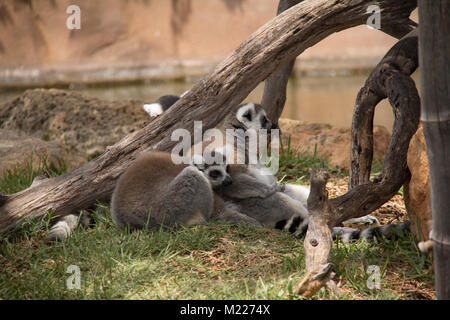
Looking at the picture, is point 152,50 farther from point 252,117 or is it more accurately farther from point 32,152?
point 252,117

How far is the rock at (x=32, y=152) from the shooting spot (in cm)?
493

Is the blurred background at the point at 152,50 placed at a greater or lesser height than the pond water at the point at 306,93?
greater

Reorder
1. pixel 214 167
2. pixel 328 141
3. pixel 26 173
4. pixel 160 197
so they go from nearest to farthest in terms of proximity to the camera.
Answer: pixel 160 197 → pixel 214 167 → pixel 26 173 → pixel 328 141

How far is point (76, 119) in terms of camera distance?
609 centimetres

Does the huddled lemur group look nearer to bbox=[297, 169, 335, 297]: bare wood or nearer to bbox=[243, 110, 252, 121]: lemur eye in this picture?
bbox=[243, 110, 252, 121]: lemur eye

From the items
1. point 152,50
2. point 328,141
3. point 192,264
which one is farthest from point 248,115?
point 152,50

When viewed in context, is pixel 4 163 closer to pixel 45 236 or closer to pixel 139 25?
pixel 45 236

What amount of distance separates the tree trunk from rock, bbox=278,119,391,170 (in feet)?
9.94

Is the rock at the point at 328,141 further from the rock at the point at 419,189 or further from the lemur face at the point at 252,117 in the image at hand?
the rock at the point at 419,189

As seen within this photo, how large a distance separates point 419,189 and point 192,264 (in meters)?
1.49

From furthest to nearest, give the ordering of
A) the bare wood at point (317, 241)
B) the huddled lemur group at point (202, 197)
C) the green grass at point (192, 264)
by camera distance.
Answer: the huddled lemur group at point (202, 197)
the green grass at point (192, 264)
the bare wood at point (317, 241)

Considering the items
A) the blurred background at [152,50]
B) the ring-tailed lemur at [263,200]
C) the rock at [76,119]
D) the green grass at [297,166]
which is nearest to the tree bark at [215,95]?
the ring-tailed lemur at [263,200]

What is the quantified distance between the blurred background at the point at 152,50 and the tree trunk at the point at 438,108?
6.30 meters
